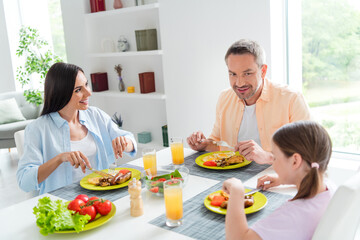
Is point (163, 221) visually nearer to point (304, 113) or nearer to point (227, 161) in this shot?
point (227, 161)

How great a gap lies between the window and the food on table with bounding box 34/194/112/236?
2.13m

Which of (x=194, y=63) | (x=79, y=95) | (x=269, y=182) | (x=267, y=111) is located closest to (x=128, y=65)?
(x=194, y=63)

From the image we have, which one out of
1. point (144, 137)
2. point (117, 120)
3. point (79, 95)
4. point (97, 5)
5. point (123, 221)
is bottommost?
point (144, 137)

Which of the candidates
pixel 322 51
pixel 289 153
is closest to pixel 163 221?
pixel 289 153

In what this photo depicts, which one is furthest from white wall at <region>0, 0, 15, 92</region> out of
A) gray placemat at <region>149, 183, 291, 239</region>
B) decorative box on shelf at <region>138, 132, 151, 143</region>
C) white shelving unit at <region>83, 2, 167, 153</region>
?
gray placemat at <region>149, 183, 291, 239</region>

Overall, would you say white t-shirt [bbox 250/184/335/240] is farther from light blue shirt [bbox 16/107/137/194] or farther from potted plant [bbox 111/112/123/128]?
potted plant [bbox 111/112/123/128]

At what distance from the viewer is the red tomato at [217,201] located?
1.40 meters

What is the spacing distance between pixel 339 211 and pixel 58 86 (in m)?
1.58

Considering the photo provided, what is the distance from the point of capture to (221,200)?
142 centimetres

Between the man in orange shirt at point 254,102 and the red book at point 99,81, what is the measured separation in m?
2.34

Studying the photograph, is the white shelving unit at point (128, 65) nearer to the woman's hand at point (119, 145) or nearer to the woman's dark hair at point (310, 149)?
the woman's hand at point (119, 145)

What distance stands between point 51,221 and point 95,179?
499 mm

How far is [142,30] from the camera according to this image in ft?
12.1

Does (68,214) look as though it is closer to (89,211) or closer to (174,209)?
(89,211)
